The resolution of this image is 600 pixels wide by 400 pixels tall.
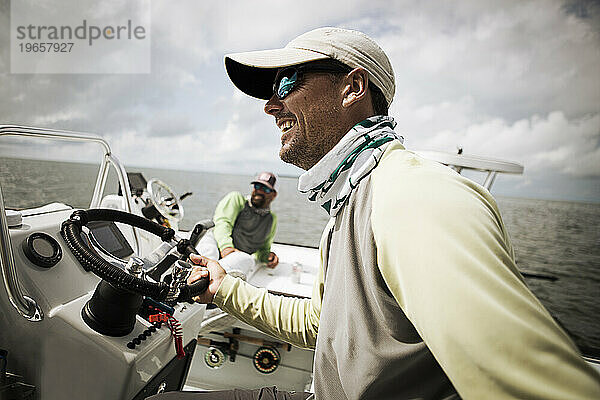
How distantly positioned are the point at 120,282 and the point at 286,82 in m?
0.66

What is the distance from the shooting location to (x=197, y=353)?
2.47 metres

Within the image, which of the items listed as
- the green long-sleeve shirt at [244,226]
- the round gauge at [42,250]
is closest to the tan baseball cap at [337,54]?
the round gauge at [42,250]

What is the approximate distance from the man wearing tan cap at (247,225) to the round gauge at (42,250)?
1814mm

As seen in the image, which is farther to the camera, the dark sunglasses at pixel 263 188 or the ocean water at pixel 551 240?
the ocean water at pixel 551 240

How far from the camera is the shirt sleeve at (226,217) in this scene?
→ 3.18 metres

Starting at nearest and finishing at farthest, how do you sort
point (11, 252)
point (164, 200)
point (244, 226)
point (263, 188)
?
point (11, 252) → point (164, 200) → point (244, 226) → point (263, 188)

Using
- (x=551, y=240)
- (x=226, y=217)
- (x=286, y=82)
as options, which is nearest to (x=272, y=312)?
(x=286, y=82)

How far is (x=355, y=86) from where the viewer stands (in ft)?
2.75

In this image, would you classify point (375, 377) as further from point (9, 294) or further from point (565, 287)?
point (565, 287)

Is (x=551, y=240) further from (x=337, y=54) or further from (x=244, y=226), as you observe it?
(x=337, y=54)

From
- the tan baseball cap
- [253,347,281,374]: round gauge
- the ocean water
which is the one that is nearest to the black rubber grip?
the tan baseball cap

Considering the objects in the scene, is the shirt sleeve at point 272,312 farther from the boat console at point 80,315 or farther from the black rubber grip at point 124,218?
the black rubber grip at point 124,218

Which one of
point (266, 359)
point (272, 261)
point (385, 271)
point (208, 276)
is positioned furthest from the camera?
point (272, 261)

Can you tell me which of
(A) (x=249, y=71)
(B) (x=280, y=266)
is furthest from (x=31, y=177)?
(A) (x=249, y=71)
